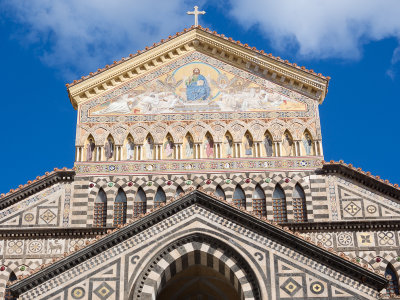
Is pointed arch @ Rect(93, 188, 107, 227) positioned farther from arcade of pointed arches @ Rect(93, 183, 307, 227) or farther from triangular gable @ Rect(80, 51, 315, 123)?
triangular gable @ Rect(80, 51, 315, 123)

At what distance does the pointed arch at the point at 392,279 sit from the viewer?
2717 cm

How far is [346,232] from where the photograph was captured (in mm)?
28594

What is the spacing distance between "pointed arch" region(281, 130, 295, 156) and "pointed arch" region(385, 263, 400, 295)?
19.6ft

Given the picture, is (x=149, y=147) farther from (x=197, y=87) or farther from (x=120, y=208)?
(x=197, y=87)

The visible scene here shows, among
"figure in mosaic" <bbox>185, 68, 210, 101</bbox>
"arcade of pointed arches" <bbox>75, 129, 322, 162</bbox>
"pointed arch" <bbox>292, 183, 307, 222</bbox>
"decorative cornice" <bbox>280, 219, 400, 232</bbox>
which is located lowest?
"decorative cornice" <bbox>280, 219, 400, 232</bbox>

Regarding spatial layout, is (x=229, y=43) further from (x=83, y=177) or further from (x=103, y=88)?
(x=83, y=177)

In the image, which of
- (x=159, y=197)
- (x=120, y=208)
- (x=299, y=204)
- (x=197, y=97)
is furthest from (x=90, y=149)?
(x=299, y=204)

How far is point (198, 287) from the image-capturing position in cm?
2569

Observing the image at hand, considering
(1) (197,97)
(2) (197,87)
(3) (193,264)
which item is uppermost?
(2) (197,87)

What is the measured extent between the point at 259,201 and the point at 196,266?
6.61 meters

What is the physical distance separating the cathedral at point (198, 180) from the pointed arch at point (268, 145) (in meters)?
0.06

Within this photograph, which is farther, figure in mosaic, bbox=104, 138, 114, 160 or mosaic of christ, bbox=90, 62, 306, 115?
mosaic of christ, bbox=90, 62, 306, 115

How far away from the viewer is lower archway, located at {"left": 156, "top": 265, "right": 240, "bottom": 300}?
2481 cm

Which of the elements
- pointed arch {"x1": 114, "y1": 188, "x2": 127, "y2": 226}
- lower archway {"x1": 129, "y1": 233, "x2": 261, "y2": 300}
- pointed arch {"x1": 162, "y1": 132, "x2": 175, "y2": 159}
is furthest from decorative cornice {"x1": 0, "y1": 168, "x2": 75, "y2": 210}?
lower archway {"x1": 129, "y1": 233, "x2": 261, "y2": 300}
